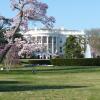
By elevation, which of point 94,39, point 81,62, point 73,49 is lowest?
point 81,62

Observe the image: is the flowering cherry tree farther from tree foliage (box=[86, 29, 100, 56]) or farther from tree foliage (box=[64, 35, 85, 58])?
tree foliage (box=[86, 29, 100, 56])

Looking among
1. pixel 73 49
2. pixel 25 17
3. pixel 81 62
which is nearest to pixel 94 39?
pixel 73 49

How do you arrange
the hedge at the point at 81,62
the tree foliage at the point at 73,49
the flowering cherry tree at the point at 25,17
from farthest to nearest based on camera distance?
the tree foliage at the point at 73,49
the hedge at the point at 81,62
the flowering cherry tree at the point at 25,17

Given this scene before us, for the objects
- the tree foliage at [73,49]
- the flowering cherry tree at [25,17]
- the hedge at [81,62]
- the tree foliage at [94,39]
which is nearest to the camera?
the flowering cherry tree at [25,17]

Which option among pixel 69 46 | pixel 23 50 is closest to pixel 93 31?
pixel 69 46

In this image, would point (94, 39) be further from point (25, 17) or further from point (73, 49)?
point (25, 17)

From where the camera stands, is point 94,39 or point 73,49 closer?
point 73,49

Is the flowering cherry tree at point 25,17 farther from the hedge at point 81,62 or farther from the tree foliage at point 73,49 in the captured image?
the tree foliage at point 73,49

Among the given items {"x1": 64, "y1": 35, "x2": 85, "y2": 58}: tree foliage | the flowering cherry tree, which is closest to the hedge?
{"x1": 64, "y1": 35, "x2": 85, "y2": 58}: tree foliage

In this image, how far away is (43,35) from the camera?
173m

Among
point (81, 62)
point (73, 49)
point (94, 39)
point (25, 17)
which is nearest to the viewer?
point (25, 17)

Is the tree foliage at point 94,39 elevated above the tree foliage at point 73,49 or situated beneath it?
elevated above

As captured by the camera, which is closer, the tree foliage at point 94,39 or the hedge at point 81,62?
the hedge at point 81,62

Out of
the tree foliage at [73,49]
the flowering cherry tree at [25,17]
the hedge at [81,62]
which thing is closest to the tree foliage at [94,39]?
the tree foliage at [73,49]
